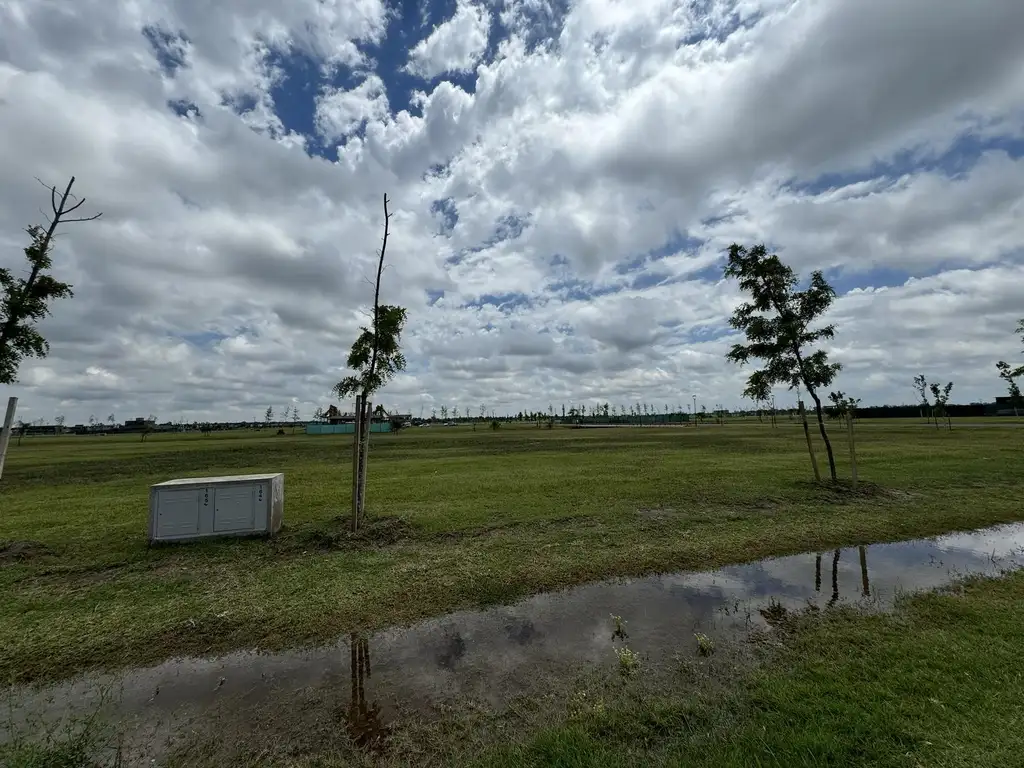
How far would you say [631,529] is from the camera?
10945mm

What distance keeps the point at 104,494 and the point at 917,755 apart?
23.8 metres

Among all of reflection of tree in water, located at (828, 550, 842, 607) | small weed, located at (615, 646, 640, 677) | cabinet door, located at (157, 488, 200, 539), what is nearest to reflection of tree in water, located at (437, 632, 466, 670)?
small weed, located at (615, 646, 640, 677)

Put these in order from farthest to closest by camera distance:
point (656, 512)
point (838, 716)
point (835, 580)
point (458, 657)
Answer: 1. point (656, 512)
2. point (835, 580)
3. point (458, 657)
4. point (838, 716)

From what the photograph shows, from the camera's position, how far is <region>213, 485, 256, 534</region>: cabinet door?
10.6m

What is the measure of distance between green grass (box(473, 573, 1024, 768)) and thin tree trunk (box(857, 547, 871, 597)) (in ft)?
5.74

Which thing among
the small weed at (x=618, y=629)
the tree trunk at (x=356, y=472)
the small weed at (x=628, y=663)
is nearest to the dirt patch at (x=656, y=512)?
the small weed at (x=618, y=629)

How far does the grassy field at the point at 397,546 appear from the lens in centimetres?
649

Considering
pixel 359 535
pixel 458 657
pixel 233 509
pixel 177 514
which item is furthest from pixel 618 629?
pixel 177 514

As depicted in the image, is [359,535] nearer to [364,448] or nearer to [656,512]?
[364,448]

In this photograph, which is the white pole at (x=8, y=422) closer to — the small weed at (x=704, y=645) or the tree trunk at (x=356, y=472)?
the tree trunk at (x=356, y=472)

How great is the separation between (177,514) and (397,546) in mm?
5036

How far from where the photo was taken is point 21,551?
9734 mm

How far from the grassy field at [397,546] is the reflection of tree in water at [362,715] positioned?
1.03 metres

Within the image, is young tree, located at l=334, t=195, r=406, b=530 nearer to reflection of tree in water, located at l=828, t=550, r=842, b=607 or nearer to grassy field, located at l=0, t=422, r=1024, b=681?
grassy field, located at l=0, t=422, r=1024, b=681
